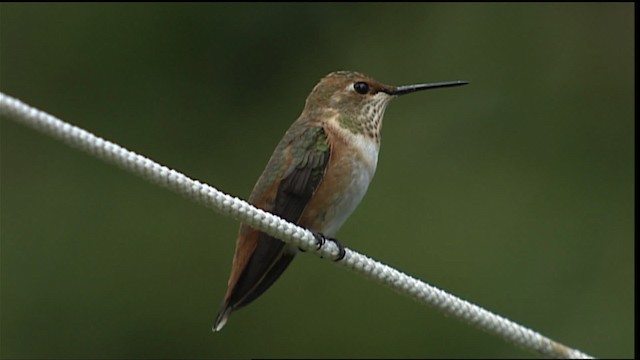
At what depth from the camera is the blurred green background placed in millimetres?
4750

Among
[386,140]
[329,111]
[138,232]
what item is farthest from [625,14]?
[329,111]

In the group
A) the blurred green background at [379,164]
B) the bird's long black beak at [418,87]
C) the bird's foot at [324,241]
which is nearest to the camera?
the bird's foot at [324,241]

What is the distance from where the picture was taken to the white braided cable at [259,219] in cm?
187

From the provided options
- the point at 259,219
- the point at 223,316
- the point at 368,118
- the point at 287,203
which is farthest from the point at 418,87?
the point at 259,219

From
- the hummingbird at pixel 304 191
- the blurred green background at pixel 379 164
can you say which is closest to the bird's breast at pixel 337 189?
the hummingbird at pixel 304 191

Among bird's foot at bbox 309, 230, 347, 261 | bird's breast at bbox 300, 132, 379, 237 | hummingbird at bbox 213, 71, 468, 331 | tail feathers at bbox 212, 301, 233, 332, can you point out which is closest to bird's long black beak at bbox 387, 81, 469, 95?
hummingbird at bbox 213, 71, 468, 331

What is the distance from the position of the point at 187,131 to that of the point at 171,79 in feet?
1.07

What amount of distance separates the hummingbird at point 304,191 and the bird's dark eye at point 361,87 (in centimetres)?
14

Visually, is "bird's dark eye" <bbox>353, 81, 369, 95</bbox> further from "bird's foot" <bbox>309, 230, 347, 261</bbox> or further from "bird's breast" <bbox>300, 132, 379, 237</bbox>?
"bird's foot" <bbox>309, 230, 347, 261</bbox>

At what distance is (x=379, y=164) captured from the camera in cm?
522

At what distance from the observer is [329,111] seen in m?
3.16

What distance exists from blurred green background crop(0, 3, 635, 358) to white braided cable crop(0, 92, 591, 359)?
2.13 m

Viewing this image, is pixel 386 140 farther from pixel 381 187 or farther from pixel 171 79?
pixel 171 79

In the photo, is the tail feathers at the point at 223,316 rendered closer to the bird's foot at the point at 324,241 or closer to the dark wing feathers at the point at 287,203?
the dark wing feathers at the point at 287,203
